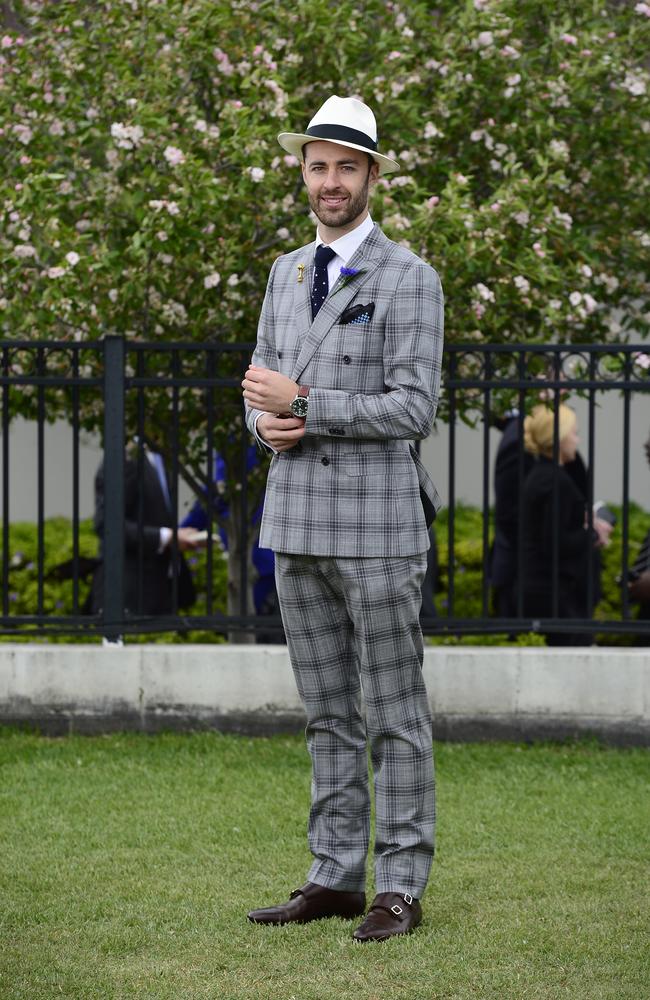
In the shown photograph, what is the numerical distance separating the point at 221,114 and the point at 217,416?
5.07 ft

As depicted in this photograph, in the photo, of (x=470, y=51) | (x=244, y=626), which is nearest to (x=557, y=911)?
(x=244, y=626)

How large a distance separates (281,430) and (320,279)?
1.46 feet

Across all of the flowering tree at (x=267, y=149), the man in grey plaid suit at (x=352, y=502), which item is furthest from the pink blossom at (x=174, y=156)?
the man in grey plaid suit at (x=352, y=502)

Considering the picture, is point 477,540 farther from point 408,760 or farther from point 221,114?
point 408,760

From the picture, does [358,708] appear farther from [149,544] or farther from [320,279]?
[149,544]

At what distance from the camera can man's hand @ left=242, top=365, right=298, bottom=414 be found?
438 cm

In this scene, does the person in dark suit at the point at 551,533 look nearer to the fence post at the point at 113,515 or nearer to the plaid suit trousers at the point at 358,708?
the fence post at the point at 113,515

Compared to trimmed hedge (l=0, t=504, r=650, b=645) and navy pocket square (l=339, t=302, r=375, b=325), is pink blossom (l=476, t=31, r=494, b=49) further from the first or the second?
navy pocket square (l=339, t=302, r=375, b=325)

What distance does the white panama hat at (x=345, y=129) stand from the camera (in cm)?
441

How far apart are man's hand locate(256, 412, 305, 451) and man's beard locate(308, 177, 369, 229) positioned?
536mm

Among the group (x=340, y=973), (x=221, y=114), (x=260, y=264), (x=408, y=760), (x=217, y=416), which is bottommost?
(x=340, y=973)

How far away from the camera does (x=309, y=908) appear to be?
182 inches

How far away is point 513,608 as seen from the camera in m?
8.70

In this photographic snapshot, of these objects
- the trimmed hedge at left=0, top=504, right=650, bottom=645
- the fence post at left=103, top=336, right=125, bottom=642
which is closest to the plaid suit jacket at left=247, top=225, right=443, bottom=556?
the fence post at left=103, top=336, right=125, bottom=642
